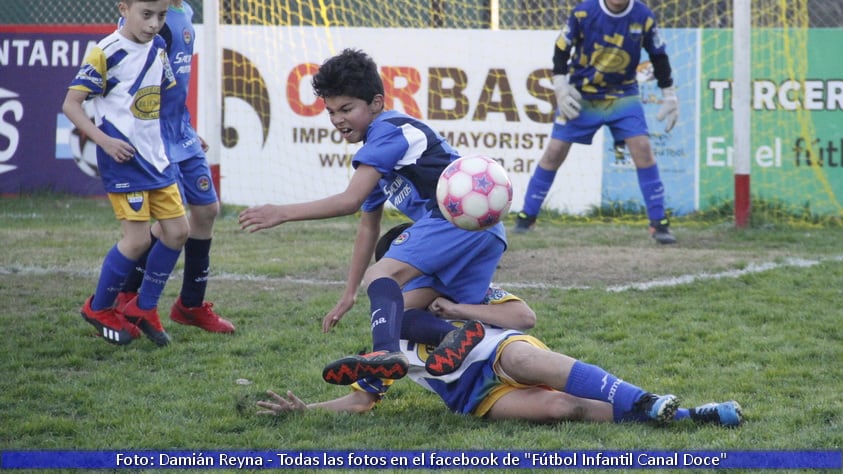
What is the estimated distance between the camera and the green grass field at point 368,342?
369 centimetres

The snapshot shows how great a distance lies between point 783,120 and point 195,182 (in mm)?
6150

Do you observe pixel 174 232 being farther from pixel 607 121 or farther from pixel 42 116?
pixel 42 116

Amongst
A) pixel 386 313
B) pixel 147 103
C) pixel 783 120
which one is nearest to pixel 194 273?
pixel 147 103

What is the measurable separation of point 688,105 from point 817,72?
1.14 m

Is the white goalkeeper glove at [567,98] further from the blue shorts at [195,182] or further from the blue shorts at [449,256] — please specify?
the blue shorts at [449,256]

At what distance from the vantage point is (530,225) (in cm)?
869

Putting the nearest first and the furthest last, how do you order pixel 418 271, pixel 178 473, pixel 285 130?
pixel 178 473
pixel 418 271
pixel 285 130

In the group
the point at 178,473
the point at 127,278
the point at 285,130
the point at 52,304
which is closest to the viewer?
the point at 178,473

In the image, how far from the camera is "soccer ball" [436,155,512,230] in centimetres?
399

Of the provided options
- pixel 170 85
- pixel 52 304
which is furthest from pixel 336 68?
pixel 52 304

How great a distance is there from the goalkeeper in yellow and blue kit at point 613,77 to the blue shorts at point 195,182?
343 centimetres

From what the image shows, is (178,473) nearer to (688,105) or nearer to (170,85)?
(170,85)

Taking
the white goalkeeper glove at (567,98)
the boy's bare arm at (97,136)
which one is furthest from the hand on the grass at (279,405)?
the white goalkeeper glove at (567,98)

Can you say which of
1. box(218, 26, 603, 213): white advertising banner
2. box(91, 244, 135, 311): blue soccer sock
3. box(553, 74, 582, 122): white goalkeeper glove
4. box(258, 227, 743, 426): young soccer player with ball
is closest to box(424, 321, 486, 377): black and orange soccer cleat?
box(258, 227, 743, 426): young soccer player with ball
